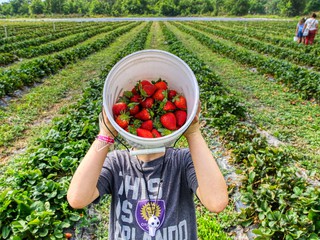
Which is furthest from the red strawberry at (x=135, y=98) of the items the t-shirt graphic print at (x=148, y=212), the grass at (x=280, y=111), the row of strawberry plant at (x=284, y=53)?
the row of strawberry plant at (x=284, y=53)

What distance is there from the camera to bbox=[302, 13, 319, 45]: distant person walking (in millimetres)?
14791

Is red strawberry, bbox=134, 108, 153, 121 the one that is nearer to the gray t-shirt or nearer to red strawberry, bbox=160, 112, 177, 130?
red strawberry, bbox=160, 112, 177, 130

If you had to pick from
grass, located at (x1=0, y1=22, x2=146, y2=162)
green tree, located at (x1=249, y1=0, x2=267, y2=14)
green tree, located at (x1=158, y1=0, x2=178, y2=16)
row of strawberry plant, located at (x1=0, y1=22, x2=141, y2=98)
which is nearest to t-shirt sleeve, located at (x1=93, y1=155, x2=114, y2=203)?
grass, located at (x1=0, y1=22, x2=146, y2=162)

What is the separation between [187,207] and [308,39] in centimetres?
1677

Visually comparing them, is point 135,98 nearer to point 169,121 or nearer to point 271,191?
point 169,121

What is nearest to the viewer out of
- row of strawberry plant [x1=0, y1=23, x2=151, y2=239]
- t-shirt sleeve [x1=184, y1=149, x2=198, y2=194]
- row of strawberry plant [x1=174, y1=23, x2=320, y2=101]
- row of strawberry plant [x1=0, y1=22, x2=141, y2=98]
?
t-shirt sleeve [x1=184, y1=149, x2=198, y2=194]

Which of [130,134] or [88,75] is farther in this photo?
[88,75]

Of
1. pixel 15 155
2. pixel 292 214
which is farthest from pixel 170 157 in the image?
pixel 15 155

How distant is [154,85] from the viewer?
1.57 metres

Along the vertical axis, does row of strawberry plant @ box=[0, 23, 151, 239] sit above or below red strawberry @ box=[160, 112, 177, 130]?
below

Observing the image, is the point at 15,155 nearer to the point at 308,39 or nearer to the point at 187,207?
the point at 187,207

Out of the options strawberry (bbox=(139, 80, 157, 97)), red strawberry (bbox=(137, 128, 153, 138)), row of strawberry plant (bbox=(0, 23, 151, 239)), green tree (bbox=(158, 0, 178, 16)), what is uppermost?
strawberry (bbox=(139, 80, 157, 97))

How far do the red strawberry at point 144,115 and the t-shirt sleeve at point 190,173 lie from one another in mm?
315

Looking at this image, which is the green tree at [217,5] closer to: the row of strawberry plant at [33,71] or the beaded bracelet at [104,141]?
the row of strawberry plant at [33,71]
